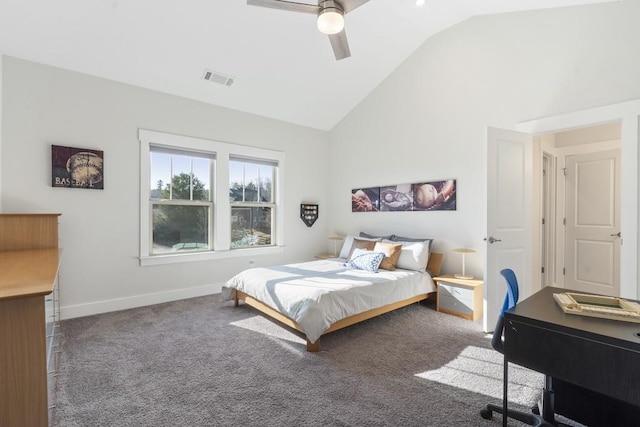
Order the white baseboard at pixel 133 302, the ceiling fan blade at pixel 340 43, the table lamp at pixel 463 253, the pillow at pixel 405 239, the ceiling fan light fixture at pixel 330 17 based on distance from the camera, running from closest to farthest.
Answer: the ceiling fan light fixture at pixel 330 17
the ceiling fan blade at pixel 340 43
the white baseboard at pixel 133 302
the table lamp at pixel 463 253
the pillow at pixel 405 239

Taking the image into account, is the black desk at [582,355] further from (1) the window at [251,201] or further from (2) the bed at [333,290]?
(1) the window at [251,201]

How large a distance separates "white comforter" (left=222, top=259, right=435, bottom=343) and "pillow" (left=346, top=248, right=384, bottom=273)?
0.31 ft

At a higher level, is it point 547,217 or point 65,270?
point 547,217

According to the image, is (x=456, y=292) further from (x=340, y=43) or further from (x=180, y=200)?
(x=180, y=200)

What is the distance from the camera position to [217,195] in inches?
173

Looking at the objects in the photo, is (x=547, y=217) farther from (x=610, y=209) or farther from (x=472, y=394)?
(x=472, y=394)

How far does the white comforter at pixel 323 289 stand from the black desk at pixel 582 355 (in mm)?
1490

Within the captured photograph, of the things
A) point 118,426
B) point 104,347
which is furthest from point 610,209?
point 104,347

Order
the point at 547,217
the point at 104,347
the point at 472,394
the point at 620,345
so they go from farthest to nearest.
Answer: the point at 547,217 → the point at 104,347 → the point at 472,394 → the point at 620,345

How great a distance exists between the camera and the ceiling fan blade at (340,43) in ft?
8.36

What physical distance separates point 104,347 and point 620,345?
3.48 meters

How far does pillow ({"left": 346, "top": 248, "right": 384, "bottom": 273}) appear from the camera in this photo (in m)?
3.74

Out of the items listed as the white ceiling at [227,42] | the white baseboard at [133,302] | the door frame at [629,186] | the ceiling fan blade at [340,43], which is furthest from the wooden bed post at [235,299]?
the door frame at [629,186]

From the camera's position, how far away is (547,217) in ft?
13.9
